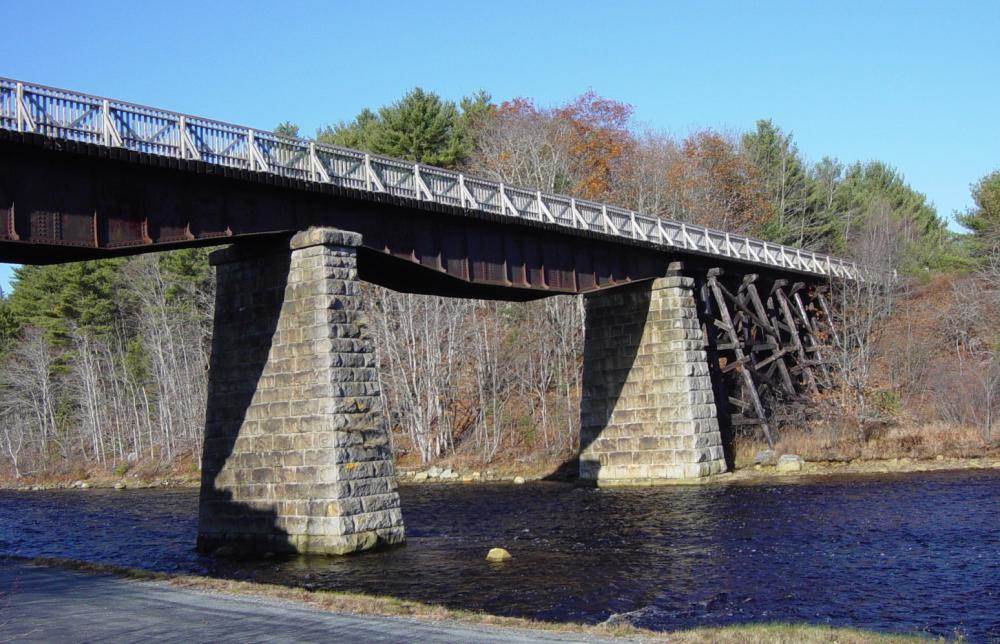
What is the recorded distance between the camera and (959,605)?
16.5 metres

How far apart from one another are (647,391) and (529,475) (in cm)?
949

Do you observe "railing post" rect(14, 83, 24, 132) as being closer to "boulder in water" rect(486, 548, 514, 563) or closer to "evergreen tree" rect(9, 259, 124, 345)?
"boulder in water" rect(486, 548, 514, 563)

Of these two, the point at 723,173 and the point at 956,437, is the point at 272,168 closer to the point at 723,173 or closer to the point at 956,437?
the point at 956,437

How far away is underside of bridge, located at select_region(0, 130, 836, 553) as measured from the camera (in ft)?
70.9

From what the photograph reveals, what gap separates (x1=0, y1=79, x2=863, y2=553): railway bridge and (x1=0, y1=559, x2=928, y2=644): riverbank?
273 inches

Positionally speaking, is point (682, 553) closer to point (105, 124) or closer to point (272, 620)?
point (272, 620)

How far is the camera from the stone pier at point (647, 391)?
38.9 m

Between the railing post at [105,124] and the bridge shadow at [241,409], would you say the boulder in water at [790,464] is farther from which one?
the railing post at [105,124]

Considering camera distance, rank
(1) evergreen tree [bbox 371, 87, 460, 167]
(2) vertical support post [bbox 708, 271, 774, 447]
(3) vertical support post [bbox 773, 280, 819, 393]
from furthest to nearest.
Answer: (1) evergreen tree [bbox 371, 87, 460, 167] → (3) vertical support post [bbox 773, 280, 819, 393] → (2) vertical support post [bbox 708, 271, 774, 447]

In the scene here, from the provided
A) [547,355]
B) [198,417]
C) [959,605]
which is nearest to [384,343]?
[547,355]

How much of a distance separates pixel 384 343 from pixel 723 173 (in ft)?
96.7

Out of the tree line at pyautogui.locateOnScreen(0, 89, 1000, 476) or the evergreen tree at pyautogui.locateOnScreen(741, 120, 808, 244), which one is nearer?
the tree line at pyautogui.locateOnScreen(0, 89, 1000, 476)

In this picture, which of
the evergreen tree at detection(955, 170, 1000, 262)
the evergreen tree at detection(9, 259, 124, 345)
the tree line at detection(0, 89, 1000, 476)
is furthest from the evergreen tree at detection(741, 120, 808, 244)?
the evergreen tree at detection(9, 259, 124, 345)

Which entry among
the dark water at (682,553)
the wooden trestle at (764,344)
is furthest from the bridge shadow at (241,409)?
the wooden trestle at (764,344)
